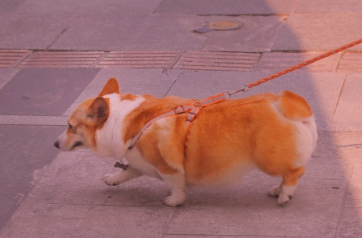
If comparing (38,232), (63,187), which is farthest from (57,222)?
(63,187)

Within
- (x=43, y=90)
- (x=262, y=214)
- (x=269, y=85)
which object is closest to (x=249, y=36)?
(x=269, y=85)

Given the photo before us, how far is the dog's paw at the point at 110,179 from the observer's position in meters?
5.77

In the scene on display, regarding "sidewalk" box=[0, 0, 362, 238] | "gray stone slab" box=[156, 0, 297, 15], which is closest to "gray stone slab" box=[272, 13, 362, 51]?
"sidewalk" box=[0, 0, 362, 238]

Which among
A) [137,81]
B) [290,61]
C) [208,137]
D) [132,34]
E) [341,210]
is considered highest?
[208,137]

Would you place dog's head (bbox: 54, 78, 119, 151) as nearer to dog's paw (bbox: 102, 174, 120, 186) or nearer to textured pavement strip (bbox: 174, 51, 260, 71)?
dog's paw (bbox: 102, 174, 120, 186)

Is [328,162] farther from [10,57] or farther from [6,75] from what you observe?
[10,57]

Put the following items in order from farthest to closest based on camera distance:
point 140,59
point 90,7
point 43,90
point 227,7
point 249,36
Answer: point 90,7 < point 227,7 < point 249,36 < point 140,59 < point 43,90

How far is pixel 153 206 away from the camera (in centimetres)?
558

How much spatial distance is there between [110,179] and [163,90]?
197 cm

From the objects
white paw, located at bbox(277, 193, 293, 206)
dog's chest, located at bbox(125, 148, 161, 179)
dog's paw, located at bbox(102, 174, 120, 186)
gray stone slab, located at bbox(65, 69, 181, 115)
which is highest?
dog's chest, located at bbox(125, 148, 161, 179)

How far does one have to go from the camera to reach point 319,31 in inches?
351

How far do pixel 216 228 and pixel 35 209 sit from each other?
4.61ft

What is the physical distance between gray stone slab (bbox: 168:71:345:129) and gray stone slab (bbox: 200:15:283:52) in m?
0.81

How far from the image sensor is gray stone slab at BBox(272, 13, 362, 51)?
8.50 meters
